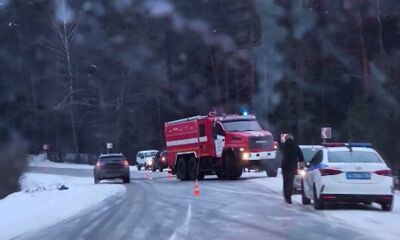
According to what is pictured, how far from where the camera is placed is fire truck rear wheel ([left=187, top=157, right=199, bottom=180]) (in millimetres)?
36906

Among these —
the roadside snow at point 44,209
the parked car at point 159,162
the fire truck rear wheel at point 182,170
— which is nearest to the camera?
the roadside snow at point 44,209

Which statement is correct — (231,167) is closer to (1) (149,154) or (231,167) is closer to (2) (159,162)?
(2) (159,162)

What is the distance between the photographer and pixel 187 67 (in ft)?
239

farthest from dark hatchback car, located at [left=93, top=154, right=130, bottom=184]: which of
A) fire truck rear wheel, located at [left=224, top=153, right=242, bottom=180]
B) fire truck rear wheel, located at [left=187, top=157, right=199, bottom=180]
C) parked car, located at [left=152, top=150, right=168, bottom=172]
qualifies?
parked car, located at [left=152, top=150, right=168, bottom=172]

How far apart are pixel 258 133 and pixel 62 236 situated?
2067cm

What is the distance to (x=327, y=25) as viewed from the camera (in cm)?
5825

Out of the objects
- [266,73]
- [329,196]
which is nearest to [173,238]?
[329,196]

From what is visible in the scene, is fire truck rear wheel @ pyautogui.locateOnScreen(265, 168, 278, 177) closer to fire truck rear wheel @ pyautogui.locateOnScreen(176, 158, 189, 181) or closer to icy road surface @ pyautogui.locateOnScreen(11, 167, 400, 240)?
fire truck rear wheel @ pyautogui.locateOnScreen(176, 158, 189, 181)

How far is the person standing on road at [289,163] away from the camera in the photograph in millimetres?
20797

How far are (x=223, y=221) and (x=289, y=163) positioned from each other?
4.36 m

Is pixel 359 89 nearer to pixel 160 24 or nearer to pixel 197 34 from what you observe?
pixel 197 34

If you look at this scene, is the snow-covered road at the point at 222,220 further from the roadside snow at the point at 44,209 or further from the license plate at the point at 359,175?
the license plate at the point at 359,175

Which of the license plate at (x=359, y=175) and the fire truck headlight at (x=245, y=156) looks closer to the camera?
the license plate at (x=359, y=175)

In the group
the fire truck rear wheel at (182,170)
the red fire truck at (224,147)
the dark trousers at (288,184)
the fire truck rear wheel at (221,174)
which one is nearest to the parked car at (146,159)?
the fire truck rear wheel at (182,170)
